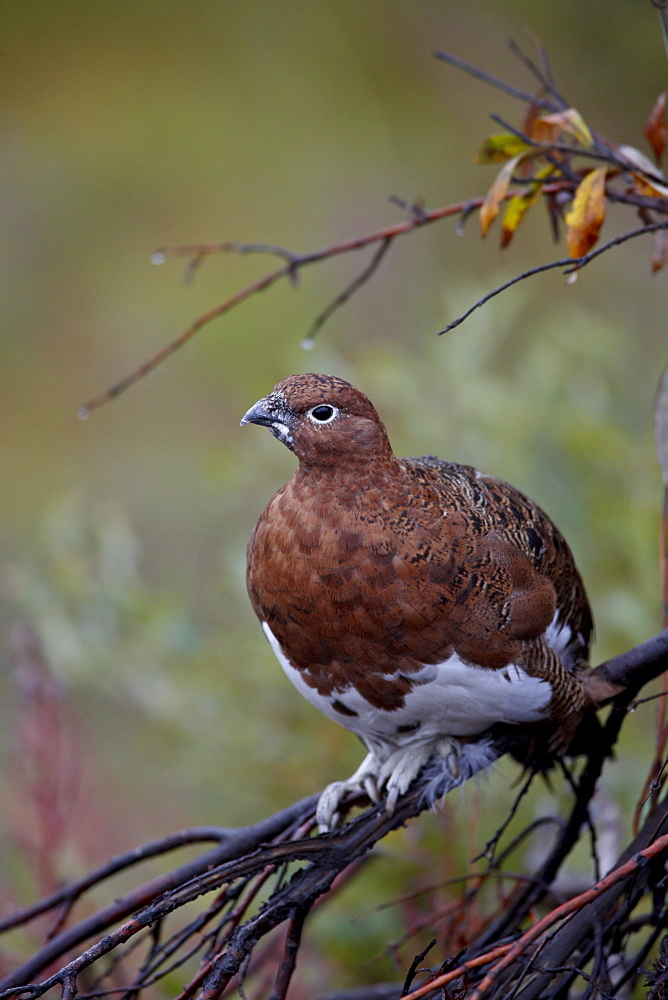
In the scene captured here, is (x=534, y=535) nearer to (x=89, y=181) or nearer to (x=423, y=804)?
(x=423, y=804)

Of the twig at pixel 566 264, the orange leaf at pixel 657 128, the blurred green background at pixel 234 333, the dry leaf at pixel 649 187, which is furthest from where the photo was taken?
the blurred green background at pixel 234 333

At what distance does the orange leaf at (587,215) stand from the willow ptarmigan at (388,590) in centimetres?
38

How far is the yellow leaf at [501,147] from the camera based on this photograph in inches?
63.9

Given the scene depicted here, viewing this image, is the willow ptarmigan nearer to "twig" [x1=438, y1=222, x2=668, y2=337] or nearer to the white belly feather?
the white belly feather

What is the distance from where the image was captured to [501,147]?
1641mm

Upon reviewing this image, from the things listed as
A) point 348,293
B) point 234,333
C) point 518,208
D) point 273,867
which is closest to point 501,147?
point 518,208

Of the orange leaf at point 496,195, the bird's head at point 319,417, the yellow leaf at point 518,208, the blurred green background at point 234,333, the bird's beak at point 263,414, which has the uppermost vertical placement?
the blurred green background at point 234,333

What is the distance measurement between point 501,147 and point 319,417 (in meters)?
0.54

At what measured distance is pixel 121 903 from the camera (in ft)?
5.12

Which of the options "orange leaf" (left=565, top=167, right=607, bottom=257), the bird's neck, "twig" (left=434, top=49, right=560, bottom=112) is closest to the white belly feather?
the bird's neck

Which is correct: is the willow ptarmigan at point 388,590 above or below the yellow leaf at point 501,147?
below

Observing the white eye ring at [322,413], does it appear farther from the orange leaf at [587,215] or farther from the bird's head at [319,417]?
the orange leaf at [587,215]

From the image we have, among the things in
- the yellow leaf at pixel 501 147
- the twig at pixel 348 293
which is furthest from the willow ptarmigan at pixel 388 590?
the yellow leaf at pixel 501 147

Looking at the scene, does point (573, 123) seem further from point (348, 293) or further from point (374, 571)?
point (374, 571)
